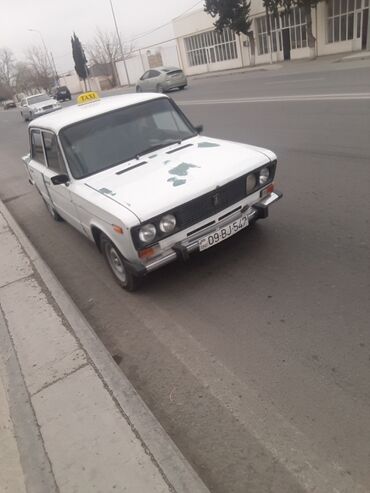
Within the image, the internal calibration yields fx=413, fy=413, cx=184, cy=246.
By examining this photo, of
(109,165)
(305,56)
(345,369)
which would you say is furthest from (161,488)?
(305,56)

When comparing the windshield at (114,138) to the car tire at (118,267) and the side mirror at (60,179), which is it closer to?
the side mirror at (60,179)

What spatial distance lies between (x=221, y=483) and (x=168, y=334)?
1.48m

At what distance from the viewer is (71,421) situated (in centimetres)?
275

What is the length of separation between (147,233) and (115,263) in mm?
958

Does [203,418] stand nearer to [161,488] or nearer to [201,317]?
[161,488]

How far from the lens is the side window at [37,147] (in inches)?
222

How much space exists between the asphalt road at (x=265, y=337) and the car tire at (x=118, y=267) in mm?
129

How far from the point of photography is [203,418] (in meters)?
2.71

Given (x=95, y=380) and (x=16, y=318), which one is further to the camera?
(x=16, y=318)

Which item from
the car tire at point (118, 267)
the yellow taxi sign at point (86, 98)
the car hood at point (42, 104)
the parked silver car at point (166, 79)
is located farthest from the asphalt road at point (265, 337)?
the car hood at point (42, 104)

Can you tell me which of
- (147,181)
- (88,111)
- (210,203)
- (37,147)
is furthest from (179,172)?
(37,147)

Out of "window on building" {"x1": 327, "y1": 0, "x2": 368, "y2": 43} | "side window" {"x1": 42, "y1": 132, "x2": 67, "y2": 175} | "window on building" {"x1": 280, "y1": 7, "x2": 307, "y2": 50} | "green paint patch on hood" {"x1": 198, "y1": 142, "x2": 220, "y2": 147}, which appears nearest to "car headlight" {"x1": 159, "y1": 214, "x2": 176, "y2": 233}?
"green paint patch on hood" {"x1": 198, "y1": 142, "x2": 220, "y2": 147}

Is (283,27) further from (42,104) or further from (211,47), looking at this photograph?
(42,104)

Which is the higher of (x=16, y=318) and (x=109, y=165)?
(x=109, y=165)
